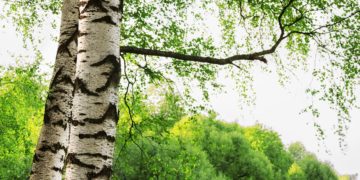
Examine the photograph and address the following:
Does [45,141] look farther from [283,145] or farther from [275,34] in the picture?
[283,145]

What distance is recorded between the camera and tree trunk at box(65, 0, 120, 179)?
3311 mm

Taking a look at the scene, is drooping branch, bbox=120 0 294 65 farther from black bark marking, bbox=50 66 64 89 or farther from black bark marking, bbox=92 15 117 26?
black bark marking, bbox=92 15 117 26

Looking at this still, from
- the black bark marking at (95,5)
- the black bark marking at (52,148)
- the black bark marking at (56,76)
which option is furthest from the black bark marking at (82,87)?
the black bark marking at (56,76)

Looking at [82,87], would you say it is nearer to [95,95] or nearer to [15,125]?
[95,95]

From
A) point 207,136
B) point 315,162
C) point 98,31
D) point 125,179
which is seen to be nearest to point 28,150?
point 125,179

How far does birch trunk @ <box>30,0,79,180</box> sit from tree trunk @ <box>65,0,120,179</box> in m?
2.66

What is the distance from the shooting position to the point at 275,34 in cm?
1012

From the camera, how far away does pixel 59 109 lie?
20.3 ft

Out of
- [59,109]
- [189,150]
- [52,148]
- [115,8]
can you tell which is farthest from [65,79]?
[189,150]

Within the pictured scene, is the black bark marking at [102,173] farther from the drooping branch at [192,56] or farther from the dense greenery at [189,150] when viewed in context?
the dense greenery at [189,150]

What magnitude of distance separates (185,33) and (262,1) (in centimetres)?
200

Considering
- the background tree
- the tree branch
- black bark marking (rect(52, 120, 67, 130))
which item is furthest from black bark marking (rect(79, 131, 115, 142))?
the background tree

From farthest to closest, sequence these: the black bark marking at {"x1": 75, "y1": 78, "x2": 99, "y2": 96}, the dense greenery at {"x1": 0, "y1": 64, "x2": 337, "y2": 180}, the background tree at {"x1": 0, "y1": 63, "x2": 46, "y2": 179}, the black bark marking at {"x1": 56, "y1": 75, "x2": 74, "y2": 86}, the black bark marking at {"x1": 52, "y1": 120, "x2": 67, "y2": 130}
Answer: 1. the dense greenery at {"x1": 0, "y1": 64, "x2": 337, "y2": 180}
2. the background tree at {"x1": 0, "y1": 63, "x2": 46, "y2": 179}
3. the black bark marking at {"x1": 56, "y1": 75, "x2": 74, "y2": 86}
4. the black bark marking at {"x1": 52, "y1": 120, "x2": 67, "y2": 130}
5. the black bark marking at {"x1": 75, "y1": 78, "x2": 99, "y2": 96}

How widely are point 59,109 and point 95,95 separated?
292 cm
